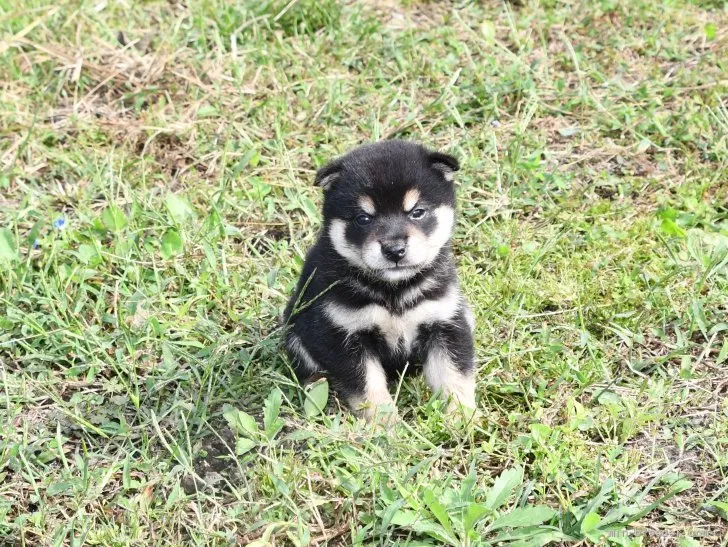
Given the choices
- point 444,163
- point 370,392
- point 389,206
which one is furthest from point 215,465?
point 444,163

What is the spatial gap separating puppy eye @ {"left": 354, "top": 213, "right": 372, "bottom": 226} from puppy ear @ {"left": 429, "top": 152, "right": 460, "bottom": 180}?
15.8 inches

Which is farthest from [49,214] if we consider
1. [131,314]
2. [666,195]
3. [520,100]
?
[666,195]

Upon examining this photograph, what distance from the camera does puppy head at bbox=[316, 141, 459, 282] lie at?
168 inches

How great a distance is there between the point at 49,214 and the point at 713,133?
14.1 feet

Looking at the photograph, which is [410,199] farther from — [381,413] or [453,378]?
[381,413]

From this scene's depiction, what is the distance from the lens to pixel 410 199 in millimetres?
4355

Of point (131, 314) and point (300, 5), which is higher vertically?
point (300, 5)

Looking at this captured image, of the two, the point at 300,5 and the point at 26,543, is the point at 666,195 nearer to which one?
the point at 300,5

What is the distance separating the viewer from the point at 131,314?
16.7 feet

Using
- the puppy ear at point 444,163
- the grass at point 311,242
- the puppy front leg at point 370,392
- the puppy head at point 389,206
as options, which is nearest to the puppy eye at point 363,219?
the puppy head at point 389,206

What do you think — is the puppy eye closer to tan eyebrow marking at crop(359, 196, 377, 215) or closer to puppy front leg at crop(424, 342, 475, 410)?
tan eyebrow marking at crop(359, 196, 377, 215)

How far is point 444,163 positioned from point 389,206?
1.15 feet

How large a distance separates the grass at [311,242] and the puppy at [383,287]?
206 millimetres

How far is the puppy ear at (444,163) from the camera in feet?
14.5
